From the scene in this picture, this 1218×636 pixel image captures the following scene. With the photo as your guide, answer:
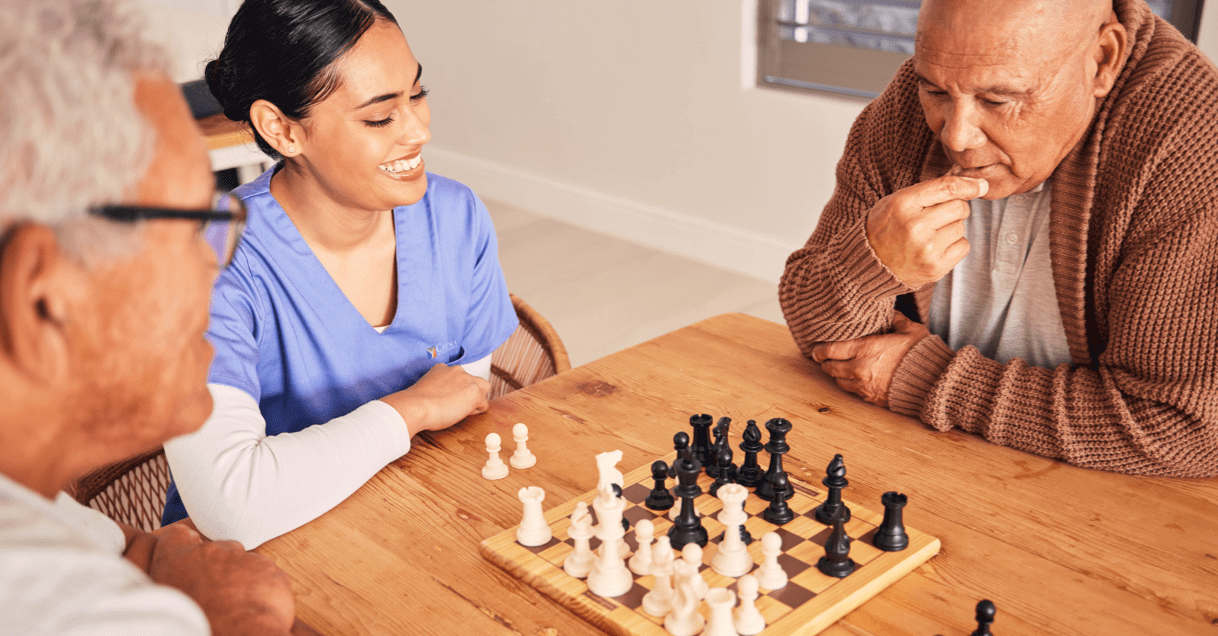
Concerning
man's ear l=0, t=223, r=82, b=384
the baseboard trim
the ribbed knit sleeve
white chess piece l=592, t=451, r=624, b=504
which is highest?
man's ear l=0, t=223, r=82, b=384

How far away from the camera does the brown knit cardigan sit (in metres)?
1.31

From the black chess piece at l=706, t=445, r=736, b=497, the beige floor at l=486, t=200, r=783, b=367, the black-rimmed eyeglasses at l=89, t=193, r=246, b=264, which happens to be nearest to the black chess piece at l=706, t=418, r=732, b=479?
the black chess piece at l=706, t=445, r=736, b=497

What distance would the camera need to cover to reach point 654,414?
1.53m

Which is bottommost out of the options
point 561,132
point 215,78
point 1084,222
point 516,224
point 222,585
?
point 516,224

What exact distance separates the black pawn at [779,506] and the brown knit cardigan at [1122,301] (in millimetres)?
330

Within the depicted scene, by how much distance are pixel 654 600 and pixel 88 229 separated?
672mm

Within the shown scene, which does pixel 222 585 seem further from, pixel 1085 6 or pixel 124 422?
pixel 1085 6

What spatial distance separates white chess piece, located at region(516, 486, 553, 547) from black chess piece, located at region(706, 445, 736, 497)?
0.25 metres

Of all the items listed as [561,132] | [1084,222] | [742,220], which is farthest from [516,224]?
[1084,222]

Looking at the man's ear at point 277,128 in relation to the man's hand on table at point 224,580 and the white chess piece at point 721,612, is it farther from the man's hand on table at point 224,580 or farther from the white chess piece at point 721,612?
the white chess piece at point 721,612

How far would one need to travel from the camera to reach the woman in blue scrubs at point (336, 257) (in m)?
1.43

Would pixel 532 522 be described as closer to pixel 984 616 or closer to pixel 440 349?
pixel 984 616

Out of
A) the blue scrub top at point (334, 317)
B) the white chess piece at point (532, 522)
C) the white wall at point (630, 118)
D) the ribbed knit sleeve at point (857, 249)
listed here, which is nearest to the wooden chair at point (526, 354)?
the blue scrub top at point (334, 317)

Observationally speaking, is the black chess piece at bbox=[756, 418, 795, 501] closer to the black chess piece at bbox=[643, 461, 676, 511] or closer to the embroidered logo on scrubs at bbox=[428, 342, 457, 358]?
the black chess piece at bbox=[643, 461, 676, 511]
